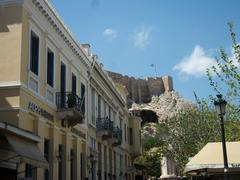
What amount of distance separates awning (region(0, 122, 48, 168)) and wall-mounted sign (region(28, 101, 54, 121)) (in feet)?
7.17

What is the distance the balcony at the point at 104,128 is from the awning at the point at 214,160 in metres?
13.2

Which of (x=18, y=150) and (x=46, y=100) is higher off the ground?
(x=46, y=100)

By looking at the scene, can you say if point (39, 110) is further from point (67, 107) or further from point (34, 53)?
point (67, 107)

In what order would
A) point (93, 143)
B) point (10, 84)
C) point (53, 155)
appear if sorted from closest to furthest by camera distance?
point (10, 84) < point (53, 155) < point (93, 143)

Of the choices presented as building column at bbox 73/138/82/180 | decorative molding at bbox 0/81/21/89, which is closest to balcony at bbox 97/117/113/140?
building column at bbox 73/138/82/180

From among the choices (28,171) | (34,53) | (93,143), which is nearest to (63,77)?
(34,53)

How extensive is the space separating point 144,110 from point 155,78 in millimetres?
22957

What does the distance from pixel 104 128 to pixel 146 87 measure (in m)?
110

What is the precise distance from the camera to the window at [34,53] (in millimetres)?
19156

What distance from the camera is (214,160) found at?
645 inches

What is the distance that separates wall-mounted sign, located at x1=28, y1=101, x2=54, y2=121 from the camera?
59.8ft

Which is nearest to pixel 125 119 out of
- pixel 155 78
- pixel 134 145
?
pixel 134 145

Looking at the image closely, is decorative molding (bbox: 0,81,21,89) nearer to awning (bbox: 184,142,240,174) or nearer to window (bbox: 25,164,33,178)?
window (bbox: 25,164,33,178)

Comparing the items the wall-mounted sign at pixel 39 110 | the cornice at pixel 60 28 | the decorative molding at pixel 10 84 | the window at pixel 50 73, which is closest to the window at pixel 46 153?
the wall-mounted sign at pixel 39 110
